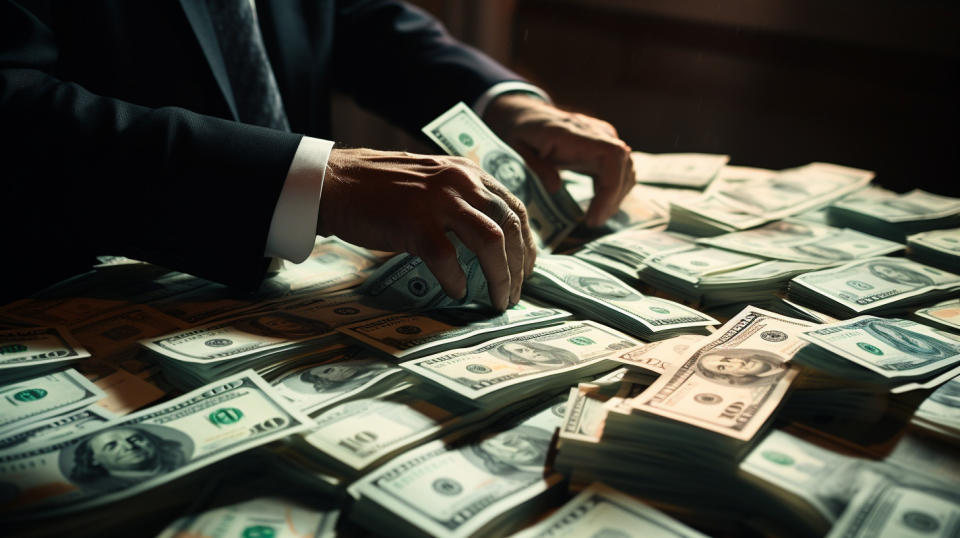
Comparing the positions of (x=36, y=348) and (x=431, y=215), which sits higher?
(x=431, y=215)

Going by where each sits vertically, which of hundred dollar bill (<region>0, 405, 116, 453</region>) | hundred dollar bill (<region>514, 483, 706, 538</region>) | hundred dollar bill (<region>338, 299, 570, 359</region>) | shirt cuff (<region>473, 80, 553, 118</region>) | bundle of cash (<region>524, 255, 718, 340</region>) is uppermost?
shirt cuff (<region>473, 80, 553, 118</region>)

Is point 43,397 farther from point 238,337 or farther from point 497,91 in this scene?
point 497,91

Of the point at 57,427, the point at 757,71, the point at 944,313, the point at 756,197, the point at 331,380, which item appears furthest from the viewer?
the point at 757,71

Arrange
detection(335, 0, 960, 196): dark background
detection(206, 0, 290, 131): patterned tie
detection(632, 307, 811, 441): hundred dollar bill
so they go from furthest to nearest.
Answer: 1. detection(335, 0, 960, 196): dark background
2. detection(206, 0, 290, 131): patterned tie
3. detection(632, 307, 811, 441): hundred dollar bill

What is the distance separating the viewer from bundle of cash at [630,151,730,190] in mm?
1705

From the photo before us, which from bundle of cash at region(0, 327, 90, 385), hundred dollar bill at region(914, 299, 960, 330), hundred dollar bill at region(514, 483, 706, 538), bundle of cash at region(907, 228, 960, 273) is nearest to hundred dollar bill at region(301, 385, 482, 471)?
hundred dollar bill at region(514, 483, 706, 538)

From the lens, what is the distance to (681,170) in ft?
5.85

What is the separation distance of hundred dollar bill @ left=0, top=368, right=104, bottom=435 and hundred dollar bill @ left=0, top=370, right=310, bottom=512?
0.07 m

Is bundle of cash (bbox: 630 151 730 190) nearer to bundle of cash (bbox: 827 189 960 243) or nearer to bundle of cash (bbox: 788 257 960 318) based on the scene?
bundle of cash (bbox: 827 189 960 243)

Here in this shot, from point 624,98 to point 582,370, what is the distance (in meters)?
2.44

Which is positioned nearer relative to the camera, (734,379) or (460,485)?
(460,485)

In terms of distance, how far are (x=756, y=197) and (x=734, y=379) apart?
0.86 meters

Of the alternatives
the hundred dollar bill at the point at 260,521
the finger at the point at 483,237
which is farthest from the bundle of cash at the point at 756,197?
the hundred dollar bill at the point at 260,521

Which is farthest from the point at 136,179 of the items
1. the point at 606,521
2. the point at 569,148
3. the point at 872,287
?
the point at 872,287
